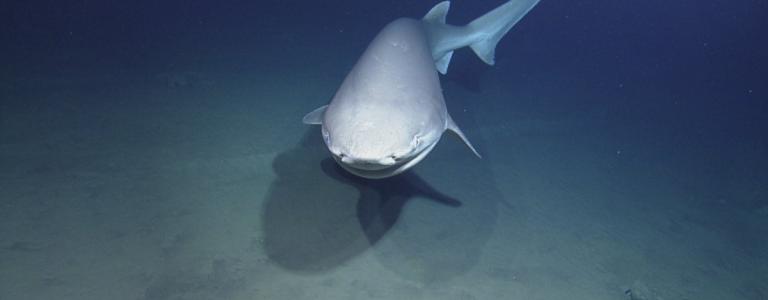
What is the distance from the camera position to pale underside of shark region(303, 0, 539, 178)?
→ 2762 millimetres

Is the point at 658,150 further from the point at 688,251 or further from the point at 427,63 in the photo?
the point at 427,63

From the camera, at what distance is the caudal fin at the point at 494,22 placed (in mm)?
7785

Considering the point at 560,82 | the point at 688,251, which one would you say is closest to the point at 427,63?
the point at 688,251

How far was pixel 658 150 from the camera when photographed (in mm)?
9648

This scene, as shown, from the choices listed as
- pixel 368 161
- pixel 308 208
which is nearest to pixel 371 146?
pixel 368 161

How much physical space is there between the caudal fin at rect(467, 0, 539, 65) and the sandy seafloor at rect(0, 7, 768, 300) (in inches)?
66.0

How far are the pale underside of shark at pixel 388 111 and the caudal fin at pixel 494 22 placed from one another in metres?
2.66

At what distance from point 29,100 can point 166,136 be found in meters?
2.64

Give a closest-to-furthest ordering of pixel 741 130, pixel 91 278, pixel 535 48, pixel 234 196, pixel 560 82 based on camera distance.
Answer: pixel 91 278
pixel 234 196
pixel 741 130
pixel 560 82
pixel 535 48

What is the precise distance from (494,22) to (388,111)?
5.61 meters

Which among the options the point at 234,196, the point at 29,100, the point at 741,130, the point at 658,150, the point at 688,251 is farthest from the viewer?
the point at 741,130

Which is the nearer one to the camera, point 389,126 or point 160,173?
point 389,126

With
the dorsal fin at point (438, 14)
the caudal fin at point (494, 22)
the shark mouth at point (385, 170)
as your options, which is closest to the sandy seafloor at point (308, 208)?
the shark mouth at point (385, 170)

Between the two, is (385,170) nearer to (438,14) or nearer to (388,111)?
(388,111)
